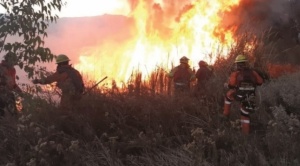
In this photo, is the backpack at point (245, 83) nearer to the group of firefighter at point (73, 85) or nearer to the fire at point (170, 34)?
the group of firefighter at point (73, 85)

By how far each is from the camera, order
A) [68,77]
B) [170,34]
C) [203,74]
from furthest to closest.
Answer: [170,34], [203,74], [68,77]

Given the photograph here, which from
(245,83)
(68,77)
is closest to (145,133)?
(245,83)

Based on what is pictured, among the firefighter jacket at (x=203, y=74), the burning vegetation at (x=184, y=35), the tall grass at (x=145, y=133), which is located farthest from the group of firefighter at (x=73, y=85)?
the burning vegetation at (x=184, y=35)

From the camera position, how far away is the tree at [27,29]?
4.65 meters

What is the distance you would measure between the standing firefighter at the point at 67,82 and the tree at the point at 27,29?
4.03 feet

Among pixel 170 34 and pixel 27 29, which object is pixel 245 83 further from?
pixel 170 34

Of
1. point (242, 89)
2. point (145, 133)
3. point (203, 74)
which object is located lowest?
point (145, 133)

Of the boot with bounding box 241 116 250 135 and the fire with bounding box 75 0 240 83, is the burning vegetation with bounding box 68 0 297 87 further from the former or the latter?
the boot with bounding box 241 116 250 135

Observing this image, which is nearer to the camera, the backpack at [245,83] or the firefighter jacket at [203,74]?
the backpack at [245,83]

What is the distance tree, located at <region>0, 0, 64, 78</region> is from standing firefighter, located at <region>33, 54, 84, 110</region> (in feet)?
4.03

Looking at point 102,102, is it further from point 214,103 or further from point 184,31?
point 184,31

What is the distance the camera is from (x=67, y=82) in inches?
270

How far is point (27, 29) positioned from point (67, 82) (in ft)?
7.31

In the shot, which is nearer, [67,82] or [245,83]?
[67,82]
